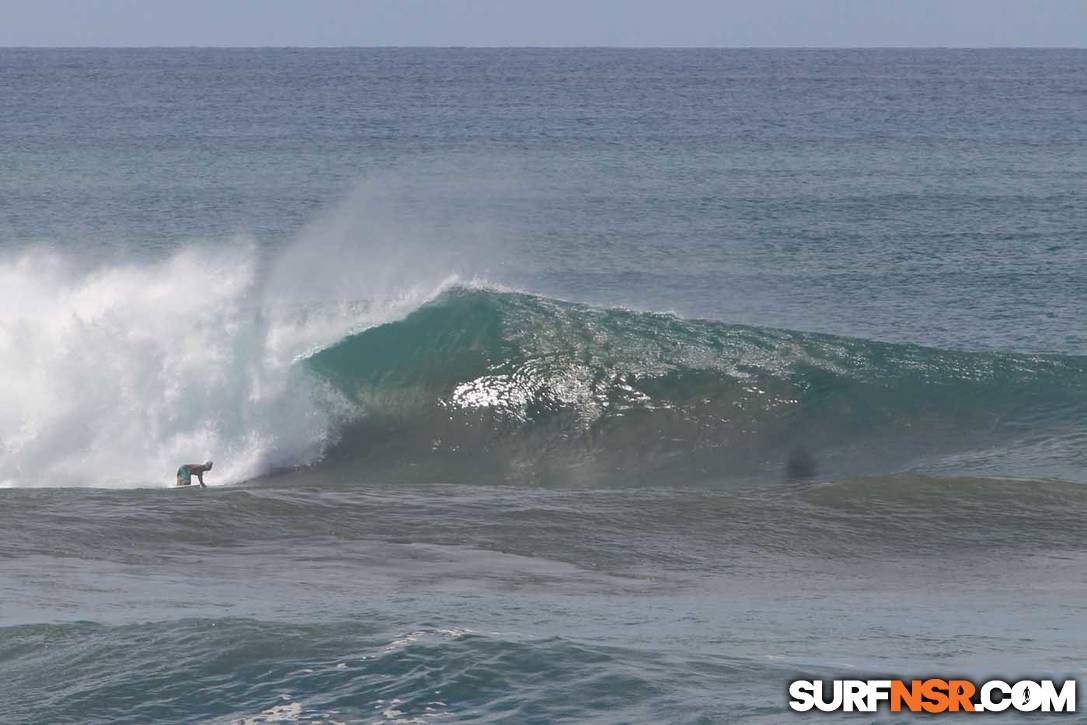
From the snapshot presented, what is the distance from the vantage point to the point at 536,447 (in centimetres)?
1998

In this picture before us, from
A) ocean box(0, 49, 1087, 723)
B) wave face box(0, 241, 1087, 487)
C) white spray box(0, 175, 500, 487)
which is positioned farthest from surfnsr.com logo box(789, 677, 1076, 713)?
white spray box(0, 175, 500, 487)

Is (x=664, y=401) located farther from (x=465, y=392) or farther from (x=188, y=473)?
(x=188, y=473)

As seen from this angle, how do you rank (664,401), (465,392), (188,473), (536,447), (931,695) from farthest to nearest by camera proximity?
(465,392), (664,401), (536,447), (188,473), (931,695)

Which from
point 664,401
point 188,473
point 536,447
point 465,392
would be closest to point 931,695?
point 188,473

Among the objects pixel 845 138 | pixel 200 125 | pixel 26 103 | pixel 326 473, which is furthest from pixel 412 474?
pixel 26 103

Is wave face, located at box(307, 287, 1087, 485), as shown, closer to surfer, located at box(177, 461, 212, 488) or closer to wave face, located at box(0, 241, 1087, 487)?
wave face, located at box(0, 241, 1087, 487)

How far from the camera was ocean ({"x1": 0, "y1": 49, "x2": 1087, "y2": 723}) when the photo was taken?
9.03 metres

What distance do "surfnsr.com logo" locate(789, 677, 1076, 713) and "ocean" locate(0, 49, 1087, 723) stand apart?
0.19 metres

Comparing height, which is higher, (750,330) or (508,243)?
Answer: (508,243)

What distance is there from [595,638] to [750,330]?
1389cm

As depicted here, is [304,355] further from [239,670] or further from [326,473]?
[239,670]

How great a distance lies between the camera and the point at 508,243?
3984 cm

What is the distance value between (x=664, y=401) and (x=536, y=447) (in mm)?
2139

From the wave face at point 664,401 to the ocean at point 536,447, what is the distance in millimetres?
67
